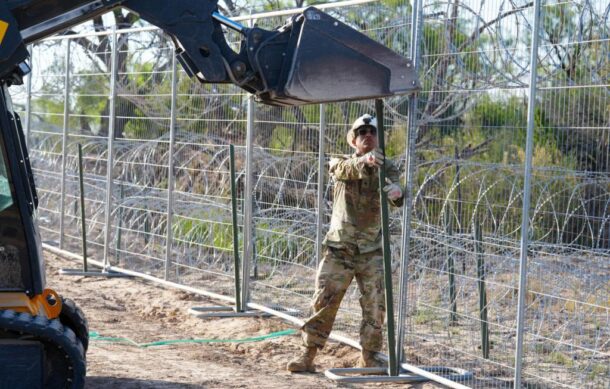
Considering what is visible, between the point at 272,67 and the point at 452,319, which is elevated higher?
the point at 272,67

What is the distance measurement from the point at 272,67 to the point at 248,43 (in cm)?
21

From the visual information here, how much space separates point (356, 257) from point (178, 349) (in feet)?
7.04

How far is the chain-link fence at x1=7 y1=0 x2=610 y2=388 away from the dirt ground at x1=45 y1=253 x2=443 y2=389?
405mm

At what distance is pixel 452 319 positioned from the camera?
26.0 feet

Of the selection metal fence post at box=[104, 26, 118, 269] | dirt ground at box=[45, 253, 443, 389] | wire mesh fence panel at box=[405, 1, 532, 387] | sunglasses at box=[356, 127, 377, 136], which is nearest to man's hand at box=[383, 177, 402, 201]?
wire mesh fence panel at box=[405, 1, 532, 387]

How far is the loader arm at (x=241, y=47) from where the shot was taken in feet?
19.4

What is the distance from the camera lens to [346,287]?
818 centimetres

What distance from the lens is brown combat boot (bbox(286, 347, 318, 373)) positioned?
8.27 m

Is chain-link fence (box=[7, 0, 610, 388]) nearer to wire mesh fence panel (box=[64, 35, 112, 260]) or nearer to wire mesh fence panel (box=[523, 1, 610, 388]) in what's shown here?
wire mesh fence panel (box=[523, 1, 610, 388])

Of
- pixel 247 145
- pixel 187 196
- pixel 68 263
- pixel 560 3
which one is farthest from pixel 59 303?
pixel 68 263

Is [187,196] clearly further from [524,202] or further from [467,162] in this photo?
[524,202]

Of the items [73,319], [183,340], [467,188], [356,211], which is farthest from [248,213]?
[73,319]

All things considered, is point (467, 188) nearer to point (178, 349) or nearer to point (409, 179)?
point (409, 179)

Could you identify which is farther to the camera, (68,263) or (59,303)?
(68,263)
